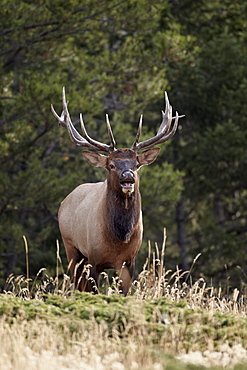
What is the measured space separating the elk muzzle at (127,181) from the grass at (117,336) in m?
2.02

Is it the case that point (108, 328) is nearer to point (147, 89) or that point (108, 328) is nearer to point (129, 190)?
point (129, 190)

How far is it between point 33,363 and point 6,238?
1177 centimetres

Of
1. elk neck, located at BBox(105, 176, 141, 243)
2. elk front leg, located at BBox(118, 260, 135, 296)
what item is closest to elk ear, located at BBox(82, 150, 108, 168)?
elk neck, located at BBox(105, 176, 141, 243)

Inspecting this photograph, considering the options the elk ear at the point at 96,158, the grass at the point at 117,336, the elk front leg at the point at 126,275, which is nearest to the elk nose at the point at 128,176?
the elk ear at the point at 96,158

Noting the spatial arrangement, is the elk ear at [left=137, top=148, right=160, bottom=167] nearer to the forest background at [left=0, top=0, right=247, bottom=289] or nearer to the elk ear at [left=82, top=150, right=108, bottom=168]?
the elk ear at [left=82, top=150, right=108, bottom=168]

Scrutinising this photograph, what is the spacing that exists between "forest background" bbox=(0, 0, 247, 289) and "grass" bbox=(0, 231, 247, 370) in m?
8.84

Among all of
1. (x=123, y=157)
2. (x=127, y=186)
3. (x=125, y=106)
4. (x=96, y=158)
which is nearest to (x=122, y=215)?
(x=127, y=186)

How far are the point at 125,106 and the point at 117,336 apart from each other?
12.4m

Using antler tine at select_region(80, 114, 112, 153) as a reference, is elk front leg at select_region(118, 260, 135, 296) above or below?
below

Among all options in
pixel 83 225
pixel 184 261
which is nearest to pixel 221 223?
pixel 184 261

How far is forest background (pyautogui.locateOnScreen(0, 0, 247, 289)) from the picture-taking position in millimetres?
15828

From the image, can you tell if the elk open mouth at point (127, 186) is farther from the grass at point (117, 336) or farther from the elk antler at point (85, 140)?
the grass at point (117, 336)

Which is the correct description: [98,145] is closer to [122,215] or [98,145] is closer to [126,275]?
[122,215]

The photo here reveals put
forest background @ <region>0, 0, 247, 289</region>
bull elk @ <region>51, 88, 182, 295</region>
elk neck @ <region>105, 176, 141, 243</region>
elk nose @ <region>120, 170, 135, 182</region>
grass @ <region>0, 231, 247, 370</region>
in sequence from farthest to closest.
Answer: forest background @ <region>0, 0, 247, 289</region> < elk neck @ <region>105, 176, 141, 243</region> < bull elk @ <region>51, 88, 182, 295</region> < elk nose @ <region>120, 170, 135, 182</region> < grass @ <region>0, 231, 247, 370</region>
